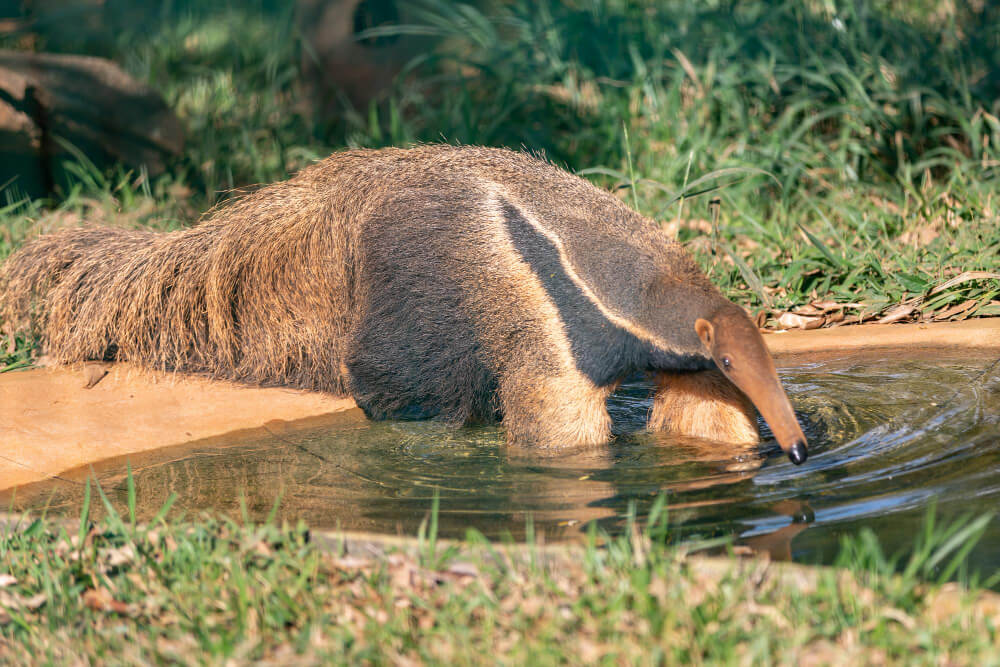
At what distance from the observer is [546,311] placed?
466 cm

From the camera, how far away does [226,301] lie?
5.73 m

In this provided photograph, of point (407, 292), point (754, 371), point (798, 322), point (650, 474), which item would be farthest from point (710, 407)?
point (798, 322)

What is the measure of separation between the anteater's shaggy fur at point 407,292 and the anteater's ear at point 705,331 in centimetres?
5

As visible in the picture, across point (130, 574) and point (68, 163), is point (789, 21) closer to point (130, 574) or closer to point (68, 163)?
point (68, 163)

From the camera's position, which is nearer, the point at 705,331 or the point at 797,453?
the point at 797,453

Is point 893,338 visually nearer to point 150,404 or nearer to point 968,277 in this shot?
point 968,277

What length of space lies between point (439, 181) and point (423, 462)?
4.74ft

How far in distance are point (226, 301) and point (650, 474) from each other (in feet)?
8.70

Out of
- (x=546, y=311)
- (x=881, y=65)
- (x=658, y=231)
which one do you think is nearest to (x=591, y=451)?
(x=546, y=311)

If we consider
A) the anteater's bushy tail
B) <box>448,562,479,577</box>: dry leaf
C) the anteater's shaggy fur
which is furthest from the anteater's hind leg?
<box>448,562,479,577</box>: dry leaf

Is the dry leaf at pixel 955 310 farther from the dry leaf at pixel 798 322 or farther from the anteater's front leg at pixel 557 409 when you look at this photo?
the anteater's front leg at pixel 557 409

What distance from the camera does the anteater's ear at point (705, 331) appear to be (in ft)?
13.6

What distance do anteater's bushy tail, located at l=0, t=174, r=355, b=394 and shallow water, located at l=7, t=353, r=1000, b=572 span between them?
53cm

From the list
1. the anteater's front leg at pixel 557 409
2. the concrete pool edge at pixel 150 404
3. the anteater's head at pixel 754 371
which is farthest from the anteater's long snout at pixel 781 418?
the concrete pool edge at pixel 150 404
